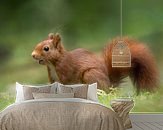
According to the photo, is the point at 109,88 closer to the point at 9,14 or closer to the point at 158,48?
the point at 158,48

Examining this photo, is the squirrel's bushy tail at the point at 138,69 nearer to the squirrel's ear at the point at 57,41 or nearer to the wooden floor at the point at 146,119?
the wooden floor at the point at 146,119

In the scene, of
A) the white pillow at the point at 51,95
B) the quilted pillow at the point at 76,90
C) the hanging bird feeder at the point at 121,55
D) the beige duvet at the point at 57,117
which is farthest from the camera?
the hanging bird feeder at the point at 121,55

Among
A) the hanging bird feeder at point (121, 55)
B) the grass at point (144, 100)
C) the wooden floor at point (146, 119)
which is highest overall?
the hanging bird feeder at point (121, 55)

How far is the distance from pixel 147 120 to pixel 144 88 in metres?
0.54

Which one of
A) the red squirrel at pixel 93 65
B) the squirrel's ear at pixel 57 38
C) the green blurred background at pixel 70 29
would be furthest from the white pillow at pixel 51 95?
the squirrel's ear at pixel 57 38

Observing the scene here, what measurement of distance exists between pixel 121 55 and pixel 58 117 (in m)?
2.21

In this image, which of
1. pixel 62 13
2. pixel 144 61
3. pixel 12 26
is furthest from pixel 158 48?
pixel 12 26

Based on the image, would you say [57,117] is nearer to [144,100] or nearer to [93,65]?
[93,65]

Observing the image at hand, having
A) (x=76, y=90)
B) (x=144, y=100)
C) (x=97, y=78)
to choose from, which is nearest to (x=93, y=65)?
(x=97, y=78)

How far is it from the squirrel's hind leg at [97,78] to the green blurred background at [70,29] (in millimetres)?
142

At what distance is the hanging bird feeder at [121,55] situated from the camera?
6.35 meters

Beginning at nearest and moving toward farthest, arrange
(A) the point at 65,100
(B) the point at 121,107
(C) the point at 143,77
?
(A) the point at 65,100 < (B) the point at 121,107 < (C) the point at 143,77

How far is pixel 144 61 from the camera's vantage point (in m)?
6.46

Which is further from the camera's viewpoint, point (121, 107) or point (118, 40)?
point (118, 40)
